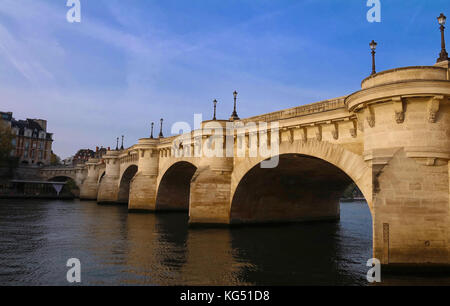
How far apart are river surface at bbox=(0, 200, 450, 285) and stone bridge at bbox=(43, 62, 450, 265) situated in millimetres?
1834

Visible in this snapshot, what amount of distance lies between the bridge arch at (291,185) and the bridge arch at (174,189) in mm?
13681

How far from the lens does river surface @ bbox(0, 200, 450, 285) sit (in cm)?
1312

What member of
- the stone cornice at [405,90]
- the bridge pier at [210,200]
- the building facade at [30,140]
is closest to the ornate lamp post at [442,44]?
the stone cornice at [405,90]

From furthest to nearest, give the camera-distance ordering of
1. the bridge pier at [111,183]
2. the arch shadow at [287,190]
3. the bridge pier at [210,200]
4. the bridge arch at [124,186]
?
the bridge pier at [111,183], the bridge arch at [124,186], the bridge pier at [210,200], the arch shadow at [287,190]

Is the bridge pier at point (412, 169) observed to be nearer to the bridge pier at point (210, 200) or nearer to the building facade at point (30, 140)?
the bridge pier at point (210, 200)

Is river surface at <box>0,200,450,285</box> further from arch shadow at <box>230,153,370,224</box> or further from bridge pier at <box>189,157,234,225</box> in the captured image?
arch shadow at <box>230,153,370,224</box>

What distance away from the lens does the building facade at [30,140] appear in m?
94.7

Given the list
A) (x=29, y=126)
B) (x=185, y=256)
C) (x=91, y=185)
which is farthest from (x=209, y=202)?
(x=29, y=126)

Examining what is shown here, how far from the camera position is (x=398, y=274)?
12.3 m

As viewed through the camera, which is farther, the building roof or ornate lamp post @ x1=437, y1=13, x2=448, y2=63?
the building roof

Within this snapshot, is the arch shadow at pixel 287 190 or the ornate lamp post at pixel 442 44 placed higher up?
the ornate lamp post at pixel 442 44

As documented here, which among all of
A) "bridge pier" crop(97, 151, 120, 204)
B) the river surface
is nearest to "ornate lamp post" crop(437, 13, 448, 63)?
the river surface
